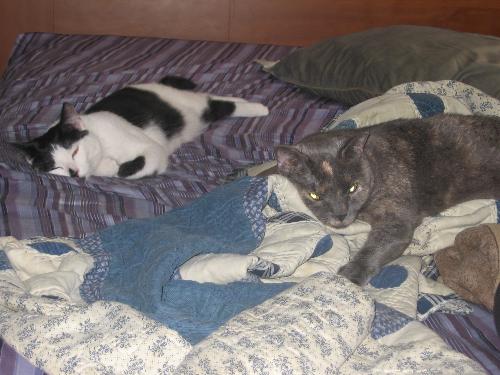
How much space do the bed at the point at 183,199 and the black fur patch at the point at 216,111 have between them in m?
0.04

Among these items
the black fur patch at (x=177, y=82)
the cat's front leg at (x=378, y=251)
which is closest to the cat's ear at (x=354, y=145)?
the cat's front leg at (x=378, y=251)

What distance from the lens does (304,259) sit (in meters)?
1.44

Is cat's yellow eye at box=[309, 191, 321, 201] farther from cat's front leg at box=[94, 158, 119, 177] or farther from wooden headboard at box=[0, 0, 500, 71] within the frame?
wooden headboard at box=[0, 0, 500, 71]

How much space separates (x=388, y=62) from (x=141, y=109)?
1.12m

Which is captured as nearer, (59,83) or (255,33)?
(59,83)

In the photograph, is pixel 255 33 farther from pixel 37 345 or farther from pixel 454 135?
pixel 37 345

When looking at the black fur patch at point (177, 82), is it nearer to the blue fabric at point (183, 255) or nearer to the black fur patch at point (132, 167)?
the black fur patch at point (132, 167)

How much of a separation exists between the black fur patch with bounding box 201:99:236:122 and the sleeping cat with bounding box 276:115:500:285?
87cm

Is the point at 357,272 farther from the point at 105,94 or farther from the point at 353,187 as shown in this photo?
the point at 105,94

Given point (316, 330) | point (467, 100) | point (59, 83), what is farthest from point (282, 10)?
point (316, 330)

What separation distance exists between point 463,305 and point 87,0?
3142 mm

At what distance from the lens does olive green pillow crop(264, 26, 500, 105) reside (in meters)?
2.32

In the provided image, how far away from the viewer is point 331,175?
5.70 feet

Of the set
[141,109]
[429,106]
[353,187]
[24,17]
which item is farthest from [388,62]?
[24,17]
